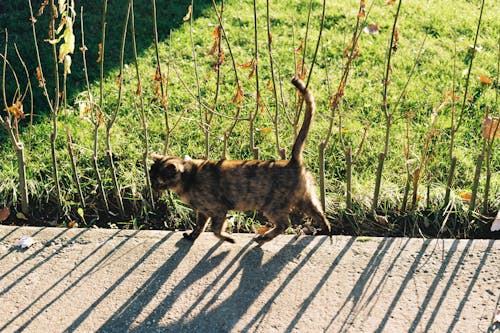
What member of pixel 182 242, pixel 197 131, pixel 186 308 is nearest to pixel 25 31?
pixel 197 131

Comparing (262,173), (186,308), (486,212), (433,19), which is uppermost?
(433,19)

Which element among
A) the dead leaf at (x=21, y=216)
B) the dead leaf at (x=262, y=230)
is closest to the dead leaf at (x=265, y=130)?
the dead leaf at (x=262, y=230)

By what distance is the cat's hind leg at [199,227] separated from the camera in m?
4.74

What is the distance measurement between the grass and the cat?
17.0 inches

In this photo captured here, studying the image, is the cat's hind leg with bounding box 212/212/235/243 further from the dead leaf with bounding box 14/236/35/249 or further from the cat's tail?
the dead leaf with bounding box 14/236/35/249

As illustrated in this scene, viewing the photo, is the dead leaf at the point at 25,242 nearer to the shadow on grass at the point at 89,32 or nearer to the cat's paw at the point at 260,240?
the cat's paw at the point at 260,240

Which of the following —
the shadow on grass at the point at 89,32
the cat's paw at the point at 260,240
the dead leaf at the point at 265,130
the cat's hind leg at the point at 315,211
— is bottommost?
the cat's paw at the point at 260,240

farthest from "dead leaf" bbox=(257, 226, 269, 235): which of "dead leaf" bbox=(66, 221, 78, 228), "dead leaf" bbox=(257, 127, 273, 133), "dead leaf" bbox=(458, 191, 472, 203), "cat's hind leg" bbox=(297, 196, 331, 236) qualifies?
"dead leaf" bbox=(458, 191, 472, 203)

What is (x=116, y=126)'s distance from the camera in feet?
20.2

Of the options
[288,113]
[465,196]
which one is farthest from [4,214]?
[465,196]

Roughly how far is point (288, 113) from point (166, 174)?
6.84 ft

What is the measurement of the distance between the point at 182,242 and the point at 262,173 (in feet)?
2.82

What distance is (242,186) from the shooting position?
448cm

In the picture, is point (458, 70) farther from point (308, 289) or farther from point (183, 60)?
point (308, 289)
